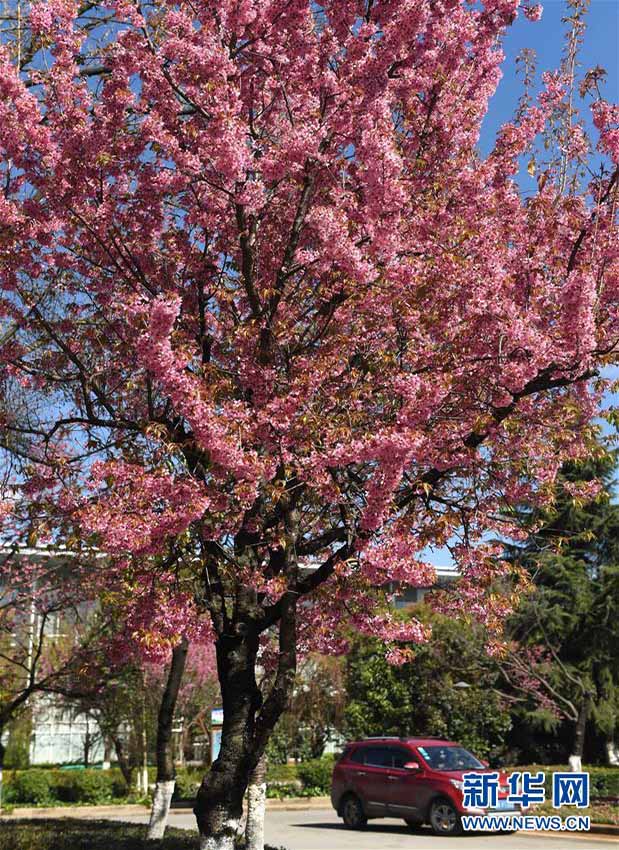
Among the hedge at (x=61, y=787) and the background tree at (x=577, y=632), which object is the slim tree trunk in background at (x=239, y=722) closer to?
the background tree at (x=577, y=632)

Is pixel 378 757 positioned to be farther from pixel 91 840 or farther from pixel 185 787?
pixel 185 787

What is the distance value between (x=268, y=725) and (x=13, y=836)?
6.49 meters

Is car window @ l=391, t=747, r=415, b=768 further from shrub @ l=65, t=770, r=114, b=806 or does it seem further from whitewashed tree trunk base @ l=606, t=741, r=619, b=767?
whitewashed tree trunk base @ l=606, t=741, r=619, b=767

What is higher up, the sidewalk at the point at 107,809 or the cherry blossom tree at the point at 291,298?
the cherry blossom tree at the point at 291,298

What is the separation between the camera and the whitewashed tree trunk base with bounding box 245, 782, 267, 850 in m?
11.9

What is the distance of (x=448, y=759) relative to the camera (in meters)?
18.2

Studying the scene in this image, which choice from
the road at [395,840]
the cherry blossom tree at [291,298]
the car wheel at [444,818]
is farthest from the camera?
the car wheel at [444,818]

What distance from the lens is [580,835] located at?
58.4 feet

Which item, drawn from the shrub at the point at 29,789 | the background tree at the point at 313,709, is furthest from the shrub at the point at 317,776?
the shrub at the point at 29,789

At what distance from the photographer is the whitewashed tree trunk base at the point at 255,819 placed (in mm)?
11945

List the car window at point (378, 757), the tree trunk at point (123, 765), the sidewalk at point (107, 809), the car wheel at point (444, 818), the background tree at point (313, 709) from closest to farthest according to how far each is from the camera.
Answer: the car wheel at point (444, 818)
the car window at point (378, 757)
the sidewalk at point (107, 809)
the tree trunk at point (123, 765)
the background tree at point (313, 709)

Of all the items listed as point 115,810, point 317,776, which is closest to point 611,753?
point 317,776

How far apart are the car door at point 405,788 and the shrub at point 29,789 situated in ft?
46.7

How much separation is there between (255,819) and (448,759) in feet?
23.2
